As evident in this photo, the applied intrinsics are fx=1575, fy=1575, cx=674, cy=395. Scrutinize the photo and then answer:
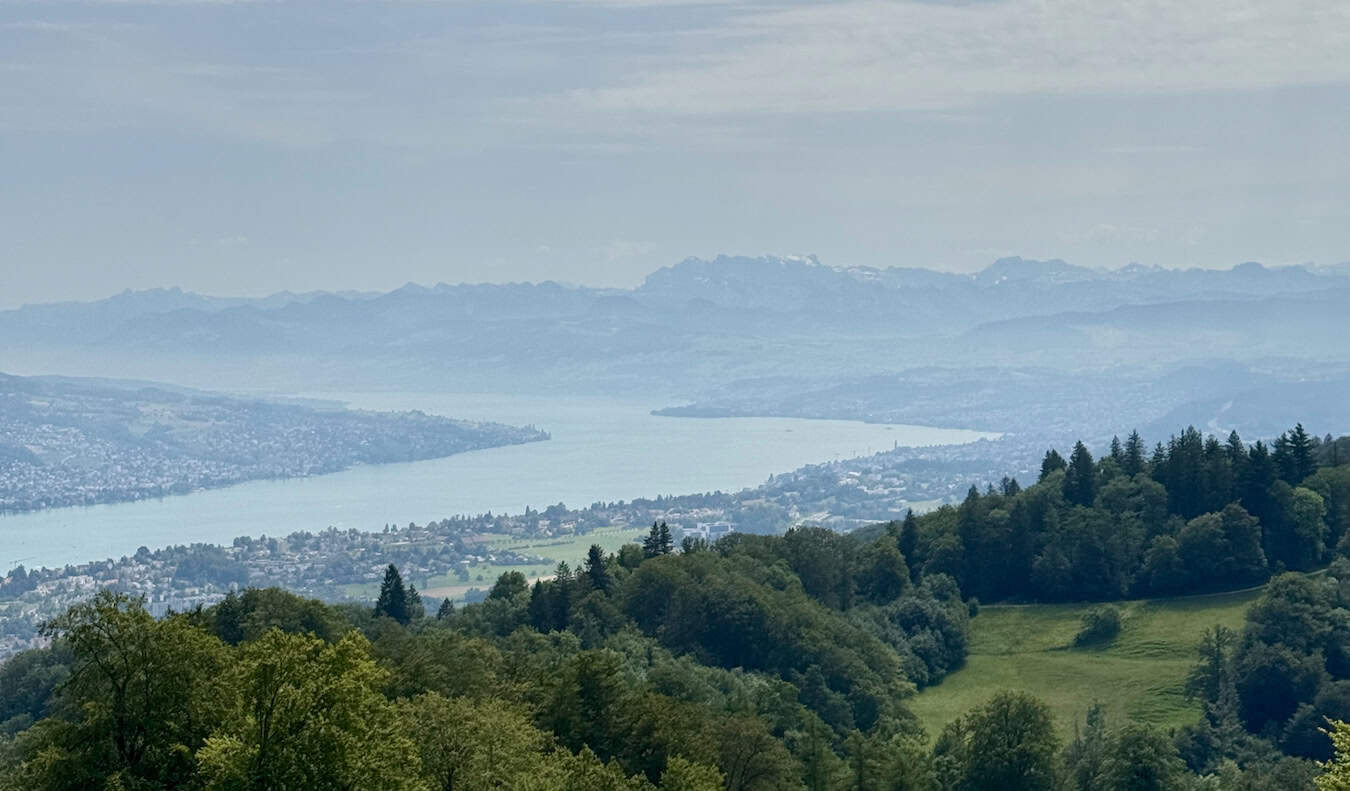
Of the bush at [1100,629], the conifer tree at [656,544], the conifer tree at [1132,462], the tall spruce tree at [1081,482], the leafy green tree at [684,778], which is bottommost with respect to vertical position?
the bush at [1100,629]

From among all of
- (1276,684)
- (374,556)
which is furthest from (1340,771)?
(374,556)

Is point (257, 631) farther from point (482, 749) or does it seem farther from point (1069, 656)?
point (1069, 656)

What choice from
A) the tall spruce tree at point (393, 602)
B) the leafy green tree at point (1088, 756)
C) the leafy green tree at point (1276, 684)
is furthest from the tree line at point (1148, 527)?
the tall spruce tree at point (393, 602)

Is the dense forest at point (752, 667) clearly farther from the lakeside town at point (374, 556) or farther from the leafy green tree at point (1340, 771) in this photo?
the lakeside town at point (374, 556)

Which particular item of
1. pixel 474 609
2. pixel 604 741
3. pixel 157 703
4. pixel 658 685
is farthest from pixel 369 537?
pixel 157 703

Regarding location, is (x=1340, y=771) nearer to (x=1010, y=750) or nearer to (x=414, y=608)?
(x=1010, y=750)
